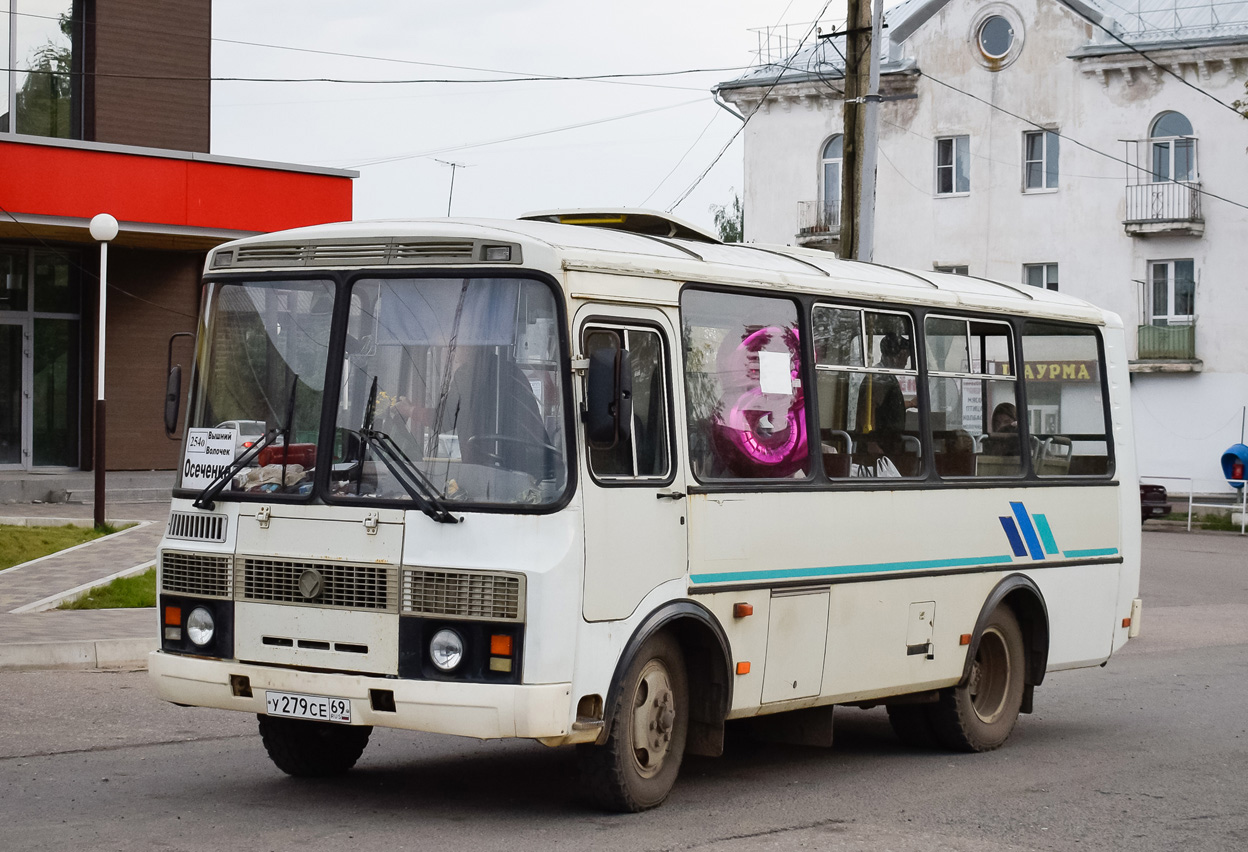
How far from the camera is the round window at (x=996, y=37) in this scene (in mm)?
44062

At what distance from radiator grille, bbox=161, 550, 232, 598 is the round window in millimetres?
39609

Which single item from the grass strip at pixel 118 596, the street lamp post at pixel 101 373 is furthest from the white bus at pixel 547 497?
the street lamp post at pixel 101 373

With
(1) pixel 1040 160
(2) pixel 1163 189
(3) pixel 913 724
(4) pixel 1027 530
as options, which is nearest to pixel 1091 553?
(4) pixel 1027 530

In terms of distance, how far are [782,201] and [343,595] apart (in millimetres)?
41523

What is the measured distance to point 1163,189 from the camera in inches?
1650

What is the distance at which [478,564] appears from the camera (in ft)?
23.1

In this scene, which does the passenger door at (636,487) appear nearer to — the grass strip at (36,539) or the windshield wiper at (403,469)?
the windshield wiper at (403,469)

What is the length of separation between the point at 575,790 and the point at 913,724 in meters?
3.27

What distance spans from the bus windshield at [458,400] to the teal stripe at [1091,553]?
4.95 meters

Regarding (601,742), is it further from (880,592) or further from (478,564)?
(880,592)

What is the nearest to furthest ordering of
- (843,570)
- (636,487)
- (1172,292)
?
(636,487), (843,570), (1172,292)

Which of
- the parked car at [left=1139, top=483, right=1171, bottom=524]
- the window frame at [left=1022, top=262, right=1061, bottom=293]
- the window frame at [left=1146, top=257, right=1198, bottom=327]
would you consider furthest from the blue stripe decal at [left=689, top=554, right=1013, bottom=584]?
the window frame at [left=1022, top=262, right=1061, bottom=293]

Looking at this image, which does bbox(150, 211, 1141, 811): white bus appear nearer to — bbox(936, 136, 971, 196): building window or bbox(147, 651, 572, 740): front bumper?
bbox(147, 651, 572, 740): front bumper

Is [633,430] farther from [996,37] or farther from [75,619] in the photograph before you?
[996,37]
